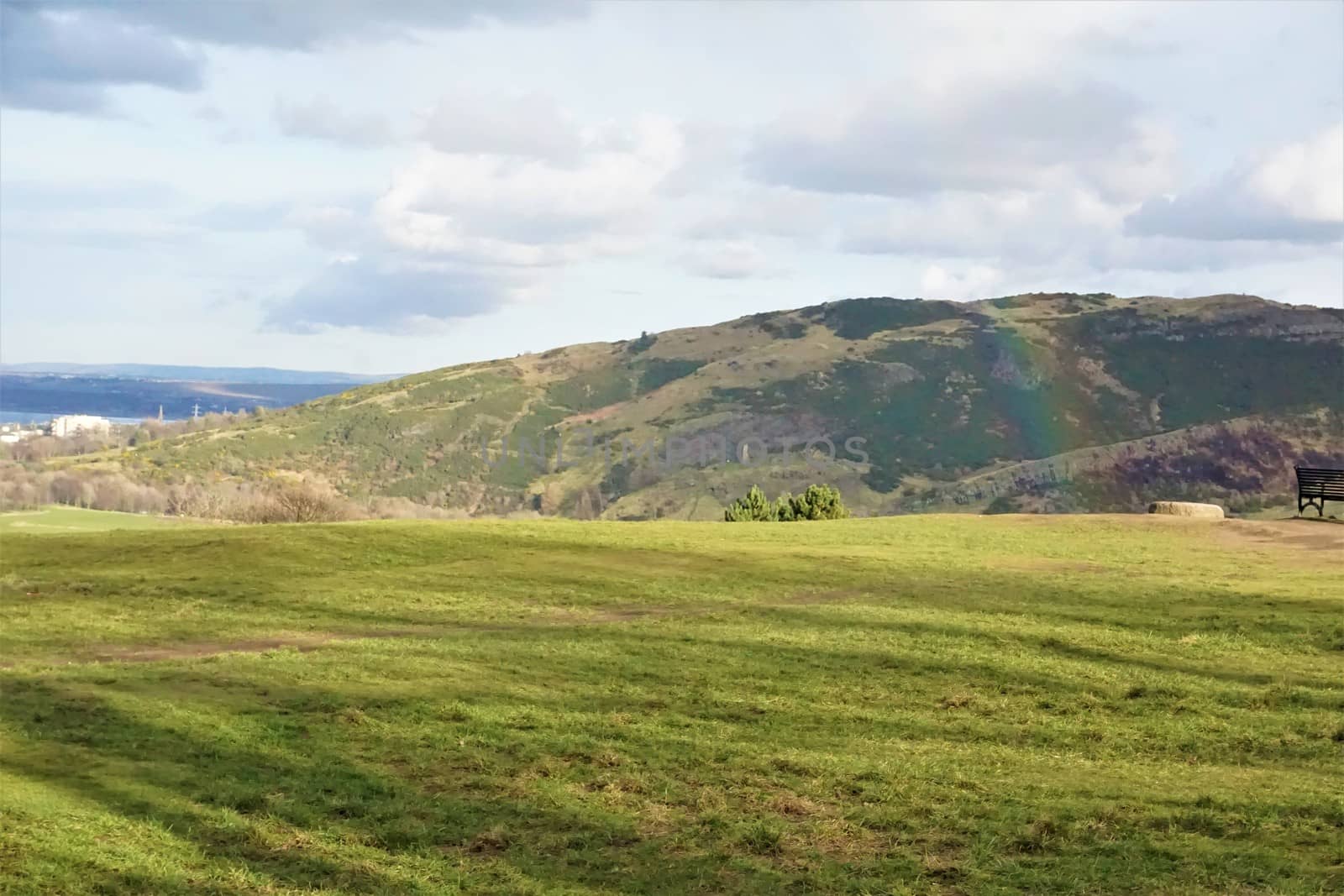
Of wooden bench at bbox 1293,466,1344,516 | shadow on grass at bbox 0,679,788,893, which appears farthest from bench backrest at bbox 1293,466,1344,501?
shadow on grass at bbox 0,679,788,893

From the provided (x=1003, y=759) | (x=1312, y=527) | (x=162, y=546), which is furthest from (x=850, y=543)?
(x=1003, y=759)

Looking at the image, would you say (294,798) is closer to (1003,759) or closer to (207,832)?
(207,832)

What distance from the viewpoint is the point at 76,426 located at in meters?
173

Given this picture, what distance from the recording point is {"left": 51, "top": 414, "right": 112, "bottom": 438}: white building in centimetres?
16540

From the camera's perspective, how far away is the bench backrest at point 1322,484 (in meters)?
34.8

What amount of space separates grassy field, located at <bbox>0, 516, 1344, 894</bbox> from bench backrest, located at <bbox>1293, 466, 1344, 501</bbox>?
993 centimetres

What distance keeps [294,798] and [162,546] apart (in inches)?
746

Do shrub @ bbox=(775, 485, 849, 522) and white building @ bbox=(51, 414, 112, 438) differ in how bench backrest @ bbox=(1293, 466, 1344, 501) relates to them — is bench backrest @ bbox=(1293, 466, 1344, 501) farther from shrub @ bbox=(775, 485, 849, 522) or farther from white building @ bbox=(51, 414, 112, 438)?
white building @ bbox=(51, 414, 112, 438)

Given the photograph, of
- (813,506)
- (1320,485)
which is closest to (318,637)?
(1320,485)

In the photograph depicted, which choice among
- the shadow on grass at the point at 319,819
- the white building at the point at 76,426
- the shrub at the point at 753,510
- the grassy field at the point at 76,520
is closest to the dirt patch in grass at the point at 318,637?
the shadow on grass at the point at 319,819

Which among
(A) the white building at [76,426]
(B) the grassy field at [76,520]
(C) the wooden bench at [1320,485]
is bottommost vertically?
(B) the grassy field at [76,520]

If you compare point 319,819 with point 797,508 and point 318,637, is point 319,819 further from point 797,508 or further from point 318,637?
point 797,508

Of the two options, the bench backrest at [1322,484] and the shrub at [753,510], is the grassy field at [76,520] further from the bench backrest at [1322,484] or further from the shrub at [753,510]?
the bench backrest at [1322,484]

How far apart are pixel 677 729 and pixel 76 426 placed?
17610 cm
